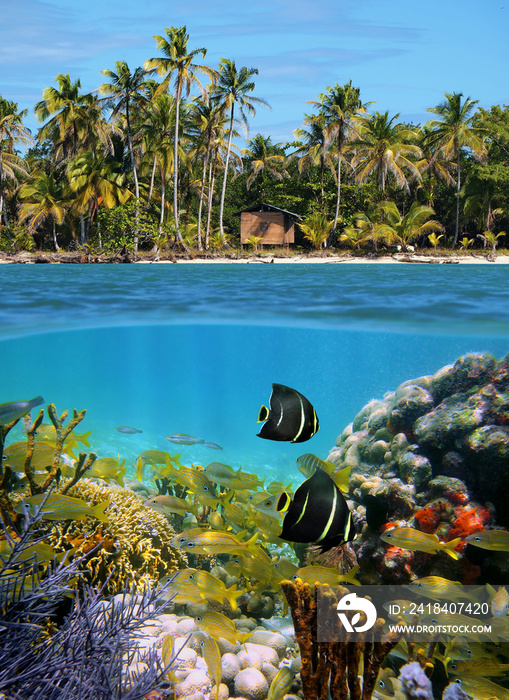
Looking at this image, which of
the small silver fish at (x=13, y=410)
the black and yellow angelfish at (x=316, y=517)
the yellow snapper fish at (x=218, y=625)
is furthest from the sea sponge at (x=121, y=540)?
the black and yellow angelfish at (x=316, y=517)

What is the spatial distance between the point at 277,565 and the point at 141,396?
48248 mm

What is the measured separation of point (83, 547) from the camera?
14.3 feet

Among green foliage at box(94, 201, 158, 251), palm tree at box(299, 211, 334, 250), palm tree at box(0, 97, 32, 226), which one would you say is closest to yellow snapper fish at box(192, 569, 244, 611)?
green foliage at box(94, 201, 158, 251)

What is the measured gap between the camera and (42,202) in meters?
38.7

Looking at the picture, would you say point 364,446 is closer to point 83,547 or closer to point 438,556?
point 438,556

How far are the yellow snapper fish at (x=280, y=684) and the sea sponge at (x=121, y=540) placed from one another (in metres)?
1.21

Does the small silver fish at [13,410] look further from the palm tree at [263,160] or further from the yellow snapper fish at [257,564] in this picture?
the palm tree at [263,160]

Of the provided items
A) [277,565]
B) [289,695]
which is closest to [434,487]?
[277,565]

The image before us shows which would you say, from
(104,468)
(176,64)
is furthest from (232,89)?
(104,468)

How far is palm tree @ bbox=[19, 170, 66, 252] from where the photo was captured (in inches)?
1506

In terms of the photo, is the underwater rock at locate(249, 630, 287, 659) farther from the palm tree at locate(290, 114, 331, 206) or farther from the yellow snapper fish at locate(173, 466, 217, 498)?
the palm tree at locate(290, 114, 331, 206)

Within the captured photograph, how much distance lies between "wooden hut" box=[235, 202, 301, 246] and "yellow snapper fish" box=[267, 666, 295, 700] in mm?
38924

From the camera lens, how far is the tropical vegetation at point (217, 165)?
37.0m

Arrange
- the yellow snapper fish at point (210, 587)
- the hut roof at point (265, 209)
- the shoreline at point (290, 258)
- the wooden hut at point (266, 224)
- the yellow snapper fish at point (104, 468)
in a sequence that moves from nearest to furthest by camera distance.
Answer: the yellow snapper fish at point (210, 587)
the yellow snapper fish at point (104, 468)
the shoreline at point (290, 258)
the hut roof at point (265, 209)
the wooden hut at point (266, 224)
